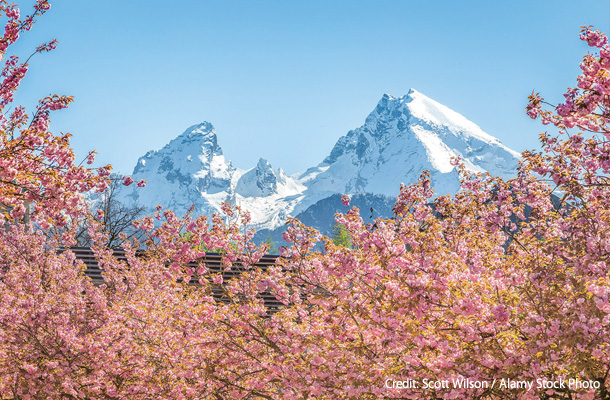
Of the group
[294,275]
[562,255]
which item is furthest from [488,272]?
[294,275]

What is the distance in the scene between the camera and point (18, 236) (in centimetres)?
1426

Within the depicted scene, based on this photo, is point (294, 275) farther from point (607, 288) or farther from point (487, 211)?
point (607, 288)

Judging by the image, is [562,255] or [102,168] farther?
[102,168]

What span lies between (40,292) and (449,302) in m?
8.77

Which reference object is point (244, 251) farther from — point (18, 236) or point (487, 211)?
point (18, 236)

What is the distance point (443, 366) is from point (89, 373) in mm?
7200

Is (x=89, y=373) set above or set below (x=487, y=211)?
below

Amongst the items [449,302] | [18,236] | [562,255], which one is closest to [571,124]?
[562,255]

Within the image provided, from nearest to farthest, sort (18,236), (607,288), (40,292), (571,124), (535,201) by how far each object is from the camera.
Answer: (607,288), (571,124), (535,201), (40,292), (18,236)

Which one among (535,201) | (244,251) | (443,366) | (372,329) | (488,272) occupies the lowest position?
(443,366)

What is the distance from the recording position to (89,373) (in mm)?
10242

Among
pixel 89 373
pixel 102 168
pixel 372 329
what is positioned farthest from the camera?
pixel 89 373

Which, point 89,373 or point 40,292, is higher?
point 40,292

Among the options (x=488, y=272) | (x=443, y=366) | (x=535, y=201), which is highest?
(x=535, y=201)
